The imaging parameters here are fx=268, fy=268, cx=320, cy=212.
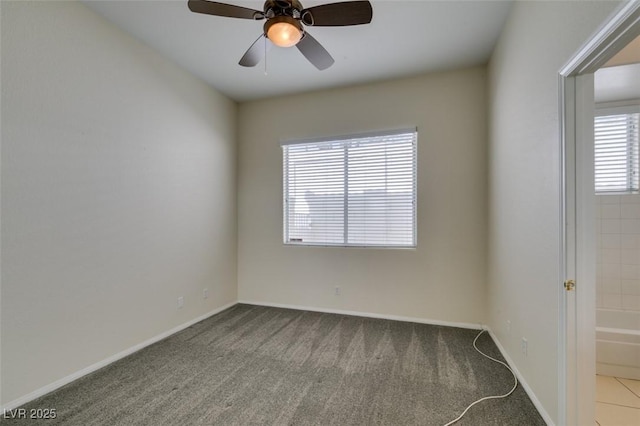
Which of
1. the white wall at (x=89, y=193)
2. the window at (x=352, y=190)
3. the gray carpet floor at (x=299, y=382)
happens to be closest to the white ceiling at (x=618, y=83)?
the window at (x=352, y=190)

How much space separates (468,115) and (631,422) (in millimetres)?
2806

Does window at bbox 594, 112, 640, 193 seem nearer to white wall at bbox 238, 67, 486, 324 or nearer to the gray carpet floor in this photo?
white wall at bbox 238, 67, 486, 324

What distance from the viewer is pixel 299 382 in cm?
207

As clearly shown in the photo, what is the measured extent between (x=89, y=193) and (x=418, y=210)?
326 cm

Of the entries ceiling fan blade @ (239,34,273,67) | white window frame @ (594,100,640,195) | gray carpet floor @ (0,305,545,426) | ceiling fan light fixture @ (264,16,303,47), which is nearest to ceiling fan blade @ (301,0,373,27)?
ceiling fan light fixture @ (264,16,303,47)

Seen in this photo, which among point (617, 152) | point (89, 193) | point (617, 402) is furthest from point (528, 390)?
point (89, 193)

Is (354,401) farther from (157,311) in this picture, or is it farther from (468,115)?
(468,115)

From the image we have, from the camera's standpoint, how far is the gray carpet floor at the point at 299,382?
171 cm

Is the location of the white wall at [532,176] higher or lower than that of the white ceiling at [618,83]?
lower

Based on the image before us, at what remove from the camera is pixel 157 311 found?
2.79 metres

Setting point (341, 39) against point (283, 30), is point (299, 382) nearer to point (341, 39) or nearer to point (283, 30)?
point (283, 30)

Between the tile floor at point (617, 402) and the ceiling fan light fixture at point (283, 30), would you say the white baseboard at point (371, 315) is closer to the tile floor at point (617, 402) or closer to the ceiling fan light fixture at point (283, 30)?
the tile floor at point (617, 402)

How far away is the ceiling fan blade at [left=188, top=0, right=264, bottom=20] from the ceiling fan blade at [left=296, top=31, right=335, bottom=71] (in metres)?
0.35

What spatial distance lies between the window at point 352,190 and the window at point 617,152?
1.70 metres
